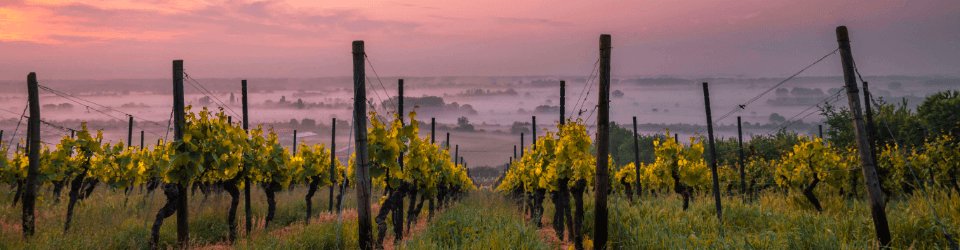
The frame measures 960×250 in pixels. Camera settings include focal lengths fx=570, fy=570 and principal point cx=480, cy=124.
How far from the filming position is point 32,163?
44.0ft

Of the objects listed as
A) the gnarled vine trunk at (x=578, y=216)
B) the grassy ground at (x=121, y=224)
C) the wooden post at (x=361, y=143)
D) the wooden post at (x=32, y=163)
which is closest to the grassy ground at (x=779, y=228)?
the gnarled vine trunk at (x=578, y=216)

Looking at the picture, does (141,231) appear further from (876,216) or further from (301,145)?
(876,216)

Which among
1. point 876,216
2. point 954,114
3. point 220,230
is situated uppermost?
point 954,114

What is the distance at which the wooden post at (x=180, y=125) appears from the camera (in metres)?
11.9

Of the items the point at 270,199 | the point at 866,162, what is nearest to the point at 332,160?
the point at 270,199

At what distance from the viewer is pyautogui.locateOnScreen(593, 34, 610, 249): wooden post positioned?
414 inches

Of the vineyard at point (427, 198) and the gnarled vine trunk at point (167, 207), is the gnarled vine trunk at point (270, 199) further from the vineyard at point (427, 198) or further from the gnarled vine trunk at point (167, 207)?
the gnarled vine trunk at point (167, 207)

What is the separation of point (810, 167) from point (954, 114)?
13824mm

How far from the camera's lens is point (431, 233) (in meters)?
11.8

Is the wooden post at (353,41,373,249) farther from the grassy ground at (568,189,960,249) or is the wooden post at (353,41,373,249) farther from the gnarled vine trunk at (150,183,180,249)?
the grassy ground at (568,189,960,249)

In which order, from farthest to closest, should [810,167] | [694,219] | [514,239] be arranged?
1. [810,167]
2. [694,219]
3. [514,239]

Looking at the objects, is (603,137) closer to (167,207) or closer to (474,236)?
(474,236)

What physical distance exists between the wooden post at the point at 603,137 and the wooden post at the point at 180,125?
8.47 m

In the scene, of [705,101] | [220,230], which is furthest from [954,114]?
[220,230]
